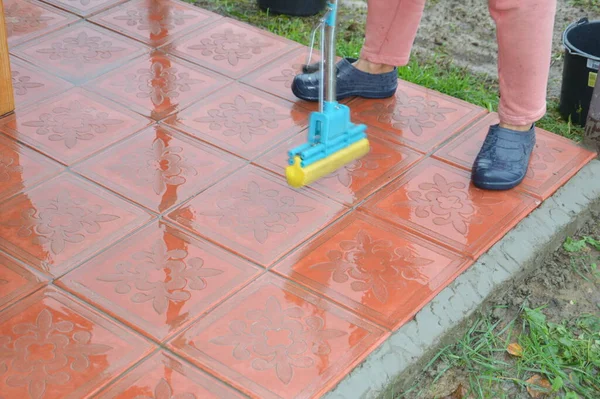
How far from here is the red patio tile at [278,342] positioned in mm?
Result: 1704

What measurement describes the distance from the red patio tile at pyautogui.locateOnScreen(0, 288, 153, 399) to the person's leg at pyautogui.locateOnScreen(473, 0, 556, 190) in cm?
107

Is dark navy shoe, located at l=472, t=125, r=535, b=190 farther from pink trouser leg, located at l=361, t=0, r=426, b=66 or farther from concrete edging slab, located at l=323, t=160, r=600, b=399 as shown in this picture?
pink trouser leg, located at l=361, t=0, r=426, b=66

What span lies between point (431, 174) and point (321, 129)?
0.39 meters

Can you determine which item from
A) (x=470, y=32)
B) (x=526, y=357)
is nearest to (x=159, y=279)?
(x=526, y=357)

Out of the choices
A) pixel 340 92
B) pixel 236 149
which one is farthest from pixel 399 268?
pixel 340 92

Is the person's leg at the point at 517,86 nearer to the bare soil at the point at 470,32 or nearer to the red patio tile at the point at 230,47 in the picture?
the bare soil at the point at 470,32

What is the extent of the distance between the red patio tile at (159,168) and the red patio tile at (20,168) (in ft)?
0.28

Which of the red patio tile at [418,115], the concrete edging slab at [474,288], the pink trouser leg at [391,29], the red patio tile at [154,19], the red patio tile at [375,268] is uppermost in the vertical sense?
the pink trouser leg at [391,29]

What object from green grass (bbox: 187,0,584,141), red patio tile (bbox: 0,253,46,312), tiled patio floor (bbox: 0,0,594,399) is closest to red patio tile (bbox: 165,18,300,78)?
tiled patio floor (bbox: 0,0,594,399)

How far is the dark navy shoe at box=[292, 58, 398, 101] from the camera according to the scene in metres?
2.61

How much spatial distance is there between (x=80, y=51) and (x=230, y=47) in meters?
0.51

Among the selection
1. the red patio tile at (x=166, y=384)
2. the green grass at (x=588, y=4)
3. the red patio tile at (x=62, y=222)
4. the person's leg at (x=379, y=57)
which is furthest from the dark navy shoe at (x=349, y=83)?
the green grass at (x=588, y=4)

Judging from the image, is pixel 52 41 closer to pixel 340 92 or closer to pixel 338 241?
pixel 340 92

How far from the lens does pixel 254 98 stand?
8.68 feet
